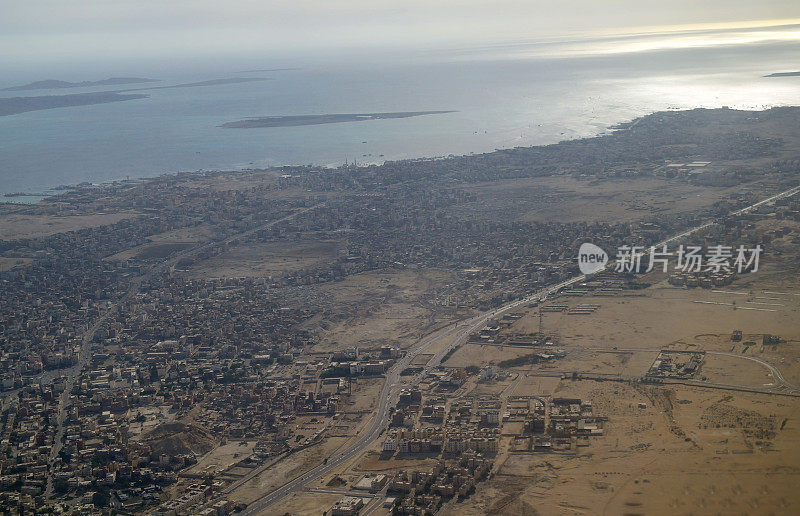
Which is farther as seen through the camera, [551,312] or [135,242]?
[135,242]

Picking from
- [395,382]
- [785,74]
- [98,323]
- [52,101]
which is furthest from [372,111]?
[395,382]

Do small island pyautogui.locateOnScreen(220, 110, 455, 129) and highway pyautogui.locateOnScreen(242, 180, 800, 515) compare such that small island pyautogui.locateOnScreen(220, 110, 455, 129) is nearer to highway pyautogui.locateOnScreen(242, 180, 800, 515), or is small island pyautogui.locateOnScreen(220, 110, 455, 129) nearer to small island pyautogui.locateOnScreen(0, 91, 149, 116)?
small island pyautogui.locateOnScreen(0, 91, 149, 116)

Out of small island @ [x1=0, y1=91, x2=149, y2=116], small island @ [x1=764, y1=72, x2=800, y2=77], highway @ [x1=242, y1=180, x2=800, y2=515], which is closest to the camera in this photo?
highway @ [x1=242, y1=180, x2=800, y2=515]

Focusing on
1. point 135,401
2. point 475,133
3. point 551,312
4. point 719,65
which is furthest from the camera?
point 719,65

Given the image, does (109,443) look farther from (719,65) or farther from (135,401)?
(719,65)

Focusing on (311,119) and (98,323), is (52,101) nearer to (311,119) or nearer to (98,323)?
(311,119)

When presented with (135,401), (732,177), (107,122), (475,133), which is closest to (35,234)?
(135,401)

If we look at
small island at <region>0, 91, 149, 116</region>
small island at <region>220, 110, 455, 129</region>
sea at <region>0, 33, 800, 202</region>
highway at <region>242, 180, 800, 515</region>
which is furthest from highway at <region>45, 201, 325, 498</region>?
small island at <region>0, 91, 149, 116</region>
